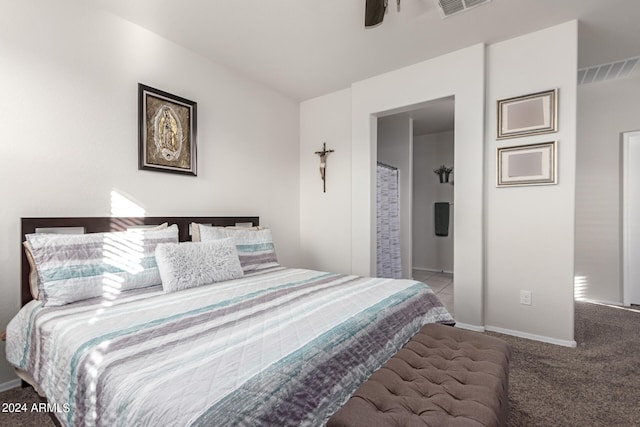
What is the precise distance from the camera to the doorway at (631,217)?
3.55m

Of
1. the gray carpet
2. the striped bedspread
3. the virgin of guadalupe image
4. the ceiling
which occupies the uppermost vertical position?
the ceiling

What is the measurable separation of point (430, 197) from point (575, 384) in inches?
174

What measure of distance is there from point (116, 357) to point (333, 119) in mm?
3457

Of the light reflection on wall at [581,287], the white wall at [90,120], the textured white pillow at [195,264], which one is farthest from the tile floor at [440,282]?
the white wall at [90,120]

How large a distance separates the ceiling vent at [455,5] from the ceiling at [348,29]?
7 centimetres

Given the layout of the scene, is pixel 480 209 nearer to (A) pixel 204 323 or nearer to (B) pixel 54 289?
(A) pixel 204 323

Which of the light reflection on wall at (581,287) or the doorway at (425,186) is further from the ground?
the doorway at (425,186)

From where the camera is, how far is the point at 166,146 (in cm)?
270

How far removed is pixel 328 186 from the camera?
4.00 m

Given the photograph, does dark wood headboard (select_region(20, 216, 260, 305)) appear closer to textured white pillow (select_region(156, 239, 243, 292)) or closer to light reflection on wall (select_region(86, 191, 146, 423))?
light reflection on wall (select_region(86, 191, 146, 423))

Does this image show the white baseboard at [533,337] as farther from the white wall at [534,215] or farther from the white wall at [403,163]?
the white wall at [403,163]

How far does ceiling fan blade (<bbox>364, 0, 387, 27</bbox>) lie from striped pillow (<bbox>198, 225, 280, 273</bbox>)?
1955 millimetres

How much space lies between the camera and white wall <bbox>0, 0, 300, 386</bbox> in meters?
1.92

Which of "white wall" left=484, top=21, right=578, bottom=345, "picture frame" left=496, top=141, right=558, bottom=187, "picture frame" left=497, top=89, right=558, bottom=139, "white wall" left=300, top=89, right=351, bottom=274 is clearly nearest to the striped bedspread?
"white wall" left=484, top=21, right=578, bottom=345
